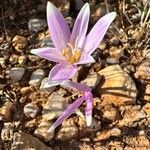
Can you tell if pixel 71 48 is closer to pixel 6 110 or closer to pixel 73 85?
pixel 73 85

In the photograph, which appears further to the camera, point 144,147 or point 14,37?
point 14,37

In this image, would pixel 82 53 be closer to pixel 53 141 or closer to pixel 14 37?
pixel 53 141

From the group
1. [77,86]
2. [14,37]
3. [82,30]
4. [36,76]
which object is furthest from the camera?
[14,37]

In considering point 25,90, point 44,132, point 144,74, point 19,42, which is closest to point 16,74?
point 25,90

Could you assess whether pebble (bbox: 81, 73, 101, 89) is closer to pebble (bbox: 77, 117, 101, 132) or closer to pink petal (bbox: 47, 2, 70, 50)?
pebble (bbox: 77, 117, 101, 132)

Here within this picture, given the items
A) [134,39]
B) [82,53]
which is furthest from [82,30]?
[134,39]
